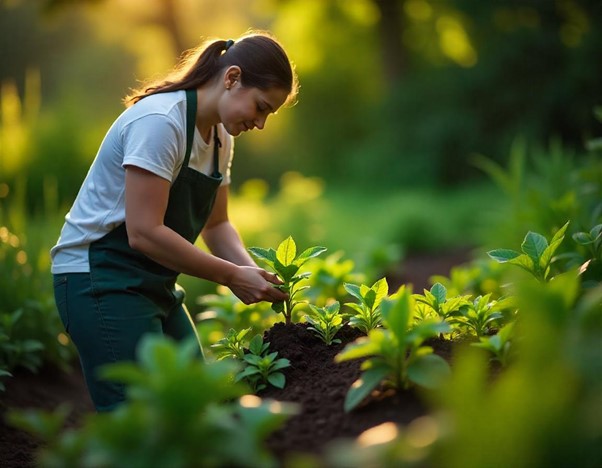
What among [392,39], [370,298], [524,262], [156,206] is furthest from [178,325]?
[392,39]

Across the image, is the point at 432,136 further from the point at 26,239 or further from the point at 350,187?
the point at 26,239

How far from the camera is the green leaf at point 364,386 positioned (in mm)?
1575

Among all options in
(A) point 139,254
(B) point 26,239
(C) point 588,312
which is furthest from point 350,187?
(C) point 588,312

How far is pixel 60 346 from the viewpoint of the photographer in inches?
147

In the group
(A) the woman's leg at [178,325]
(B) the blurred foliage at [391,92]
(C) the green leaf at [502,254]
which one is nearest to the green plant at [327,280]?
(A) the woman's leg at [178,325]

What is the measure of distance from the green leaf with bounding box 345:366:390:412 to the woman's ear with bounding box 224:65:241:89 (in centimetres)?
113

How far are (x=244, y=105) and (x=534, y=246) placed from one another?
38.5 inches

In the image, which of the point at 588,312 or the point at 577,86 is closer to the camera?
the point at 588,312

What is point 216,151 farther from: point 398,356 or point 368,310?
point 398,356

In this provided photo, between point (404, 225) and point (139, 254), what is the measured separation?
17.2ft

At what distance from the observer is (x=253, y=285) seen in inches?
87.6

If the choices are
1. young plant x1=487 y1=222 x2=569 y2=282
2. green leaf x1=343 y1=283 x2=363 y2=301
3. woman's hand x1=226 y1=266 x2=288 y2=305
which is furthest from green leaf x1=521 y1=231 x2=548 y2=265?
woman's hand x1=226 y1=266 x2=288 y2=305

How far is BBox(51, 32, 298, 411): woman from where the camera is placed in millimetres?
2207

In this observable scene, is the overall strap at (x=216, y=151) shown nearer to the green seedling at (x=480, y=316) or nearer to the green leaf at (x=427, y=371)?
the green seedling at (x=480, y=316)
